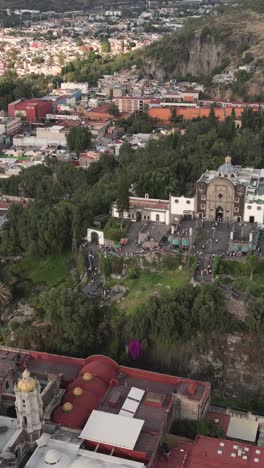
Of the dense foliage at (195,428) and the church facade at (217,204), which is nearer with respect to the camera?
the dense foliage at (195,428)

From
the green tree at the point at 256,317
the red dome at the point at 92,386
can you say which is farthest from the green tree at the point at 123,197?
the red dome at the point at 92,386

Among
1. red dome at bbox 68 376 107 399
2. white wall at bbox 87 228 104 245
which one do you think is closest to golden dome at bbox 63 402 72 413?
red dome at bbox 68 376 107 399

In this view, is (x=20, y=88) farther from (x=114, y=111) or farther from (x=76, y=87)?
(x=114, y=111)

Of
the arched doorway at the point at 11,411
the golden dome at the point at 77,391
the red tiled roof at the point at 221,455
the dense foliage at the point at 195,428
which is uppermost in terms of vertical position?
the golden dome at the point at 77,391

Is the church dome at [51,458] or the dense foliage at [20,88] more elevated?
the dense foliage at [20,88]

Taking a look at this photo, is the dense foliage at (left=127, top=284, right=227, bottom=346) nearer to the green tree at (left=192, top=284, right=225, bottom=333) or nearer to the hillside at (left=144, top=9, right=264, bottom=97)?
the green tree at (left=192, top=284, right=225, bottom=333)

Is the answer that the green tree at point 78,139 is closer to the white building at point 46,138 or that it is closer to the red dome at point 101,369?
the white building at point 46,138

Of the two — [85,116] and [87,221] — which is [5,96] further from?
[87,221]
